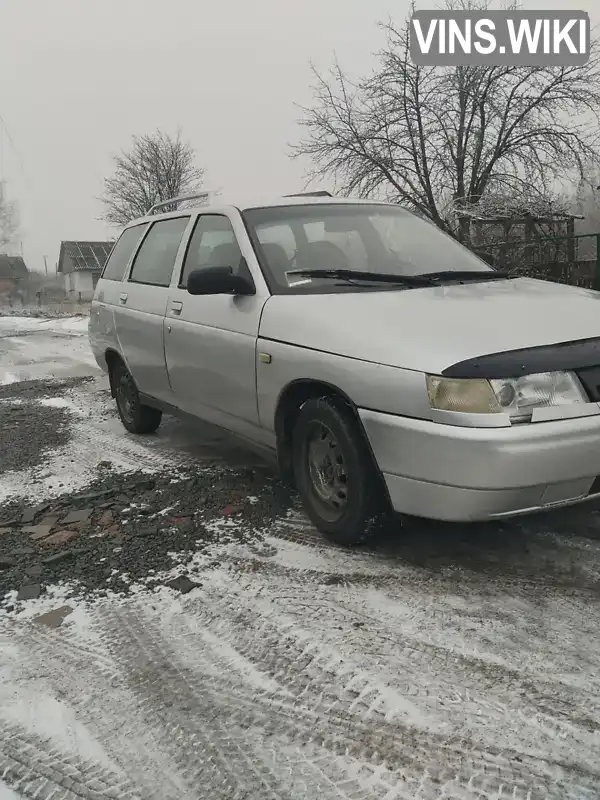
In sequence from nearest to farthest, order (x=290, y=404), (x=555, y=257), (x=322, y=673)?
(x=322, y=673)
(x=290, y=404)
(x=555, y=257)

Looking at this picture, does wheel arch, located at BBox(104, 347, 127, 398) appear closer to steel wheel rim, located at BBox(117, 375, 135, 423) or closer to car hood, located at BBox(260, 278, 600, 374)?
steel wheel rim, located at BBox(117, 375, 135, 423)

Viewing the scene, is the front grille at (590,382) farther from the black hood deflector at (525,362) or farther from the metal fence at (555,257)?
the metal fence at (555,257)

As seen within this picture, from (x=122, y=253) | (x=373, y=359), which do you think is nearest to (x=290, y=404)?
Answer: (x=373, y=359)

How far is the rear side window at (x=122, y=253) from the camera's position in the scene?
19.3 feet

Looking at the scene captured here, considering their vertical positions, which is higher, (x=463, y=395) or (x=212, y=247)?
(x=212, y=247)

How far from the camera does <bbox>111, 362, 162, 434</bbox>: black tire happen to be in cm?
590

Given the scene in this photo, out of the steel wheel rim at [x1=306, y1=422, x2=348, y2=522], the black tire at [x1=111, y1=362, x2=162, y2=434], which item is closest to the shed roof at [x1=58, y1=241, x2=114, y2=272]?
the black tire at [x1=111, y1=362, x2=162, y2=434]

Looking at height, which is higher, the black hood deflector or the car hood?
the car hood

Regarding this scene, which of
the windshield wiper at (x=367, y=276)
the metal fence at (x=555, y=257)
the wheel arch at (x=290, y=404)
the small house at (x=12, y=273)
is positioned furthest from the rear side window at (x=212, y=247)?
the small house at (x=12, y=273)

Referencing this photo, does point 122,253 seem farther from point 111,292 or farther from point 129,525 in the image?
point 129,525

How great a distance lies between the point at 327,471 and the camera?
3.45 meters

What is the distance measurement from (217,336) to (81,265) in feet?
210

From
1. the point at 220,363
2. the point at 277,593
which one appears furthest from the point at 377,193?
the point at 277,593

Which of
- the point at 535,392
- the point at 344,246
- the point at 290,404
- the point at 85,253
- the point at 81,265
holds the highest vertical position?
the point at 85,253
